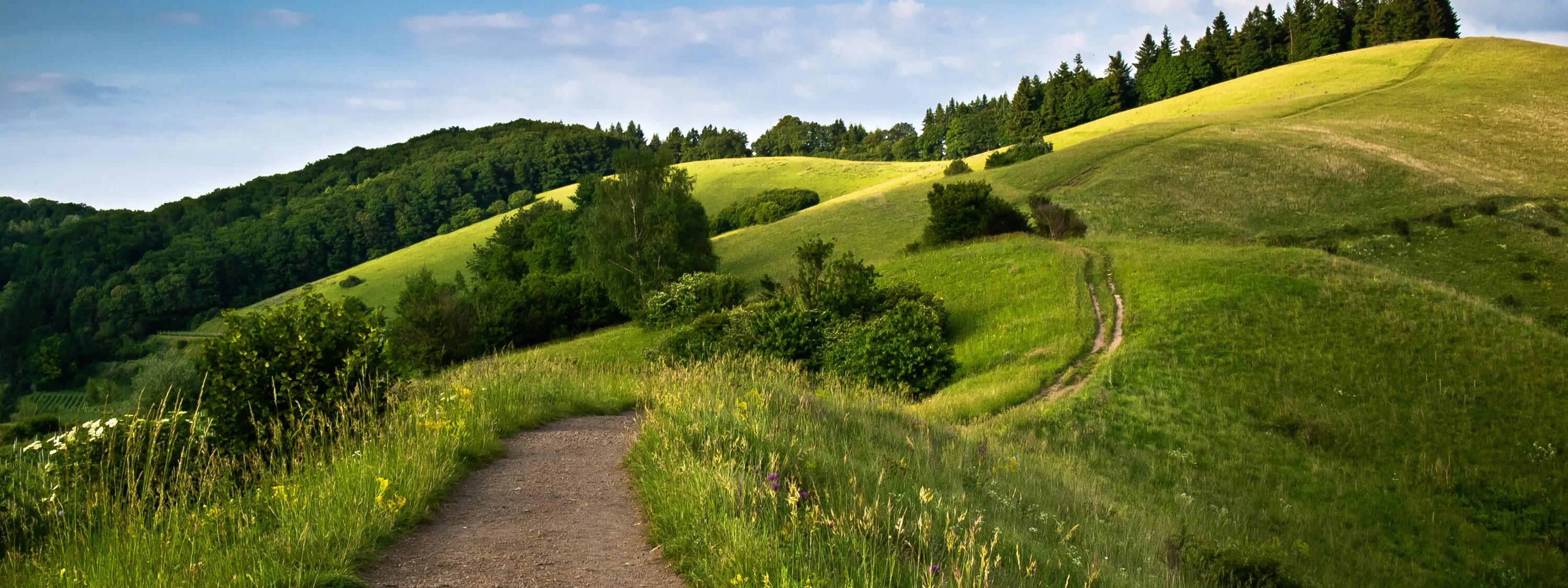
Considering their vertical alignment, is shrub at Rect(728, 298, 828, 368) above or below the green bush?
below

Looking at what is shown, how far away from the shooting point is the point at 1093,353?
→ 2256 centimetres

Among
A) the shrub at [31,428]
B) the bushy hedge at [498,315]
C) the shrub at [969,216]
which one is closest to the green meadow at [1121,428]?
the shrub at [969,216]

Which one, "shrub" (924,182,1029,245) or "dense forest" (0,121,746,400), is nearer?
"shrub" (924,182,1029,245)

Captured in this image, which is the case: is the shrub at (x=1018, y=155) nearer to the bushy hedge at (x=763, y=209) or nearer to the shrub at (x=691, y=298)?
the bushy hedge at (x=763, y=209)

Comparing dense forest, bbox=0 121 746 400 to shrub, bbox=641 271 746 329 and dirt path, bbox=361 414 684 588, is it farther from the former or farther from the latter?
dirt path, bbox=361 414 684 588

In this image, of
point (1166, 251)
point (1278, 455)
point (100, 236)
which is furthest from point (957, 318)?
point (100, 236)

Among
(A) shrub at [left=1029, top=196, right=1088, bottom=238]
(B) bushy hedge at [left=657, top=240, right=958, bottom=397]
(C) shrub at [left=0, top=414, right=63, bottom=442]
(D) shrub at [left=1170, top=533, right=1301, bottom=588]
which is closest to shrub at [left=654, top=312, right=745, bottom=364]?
(B) bushy hedge at [left=657, top=240, right=958, bottom=397]

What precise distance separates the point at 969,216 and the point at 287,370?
34.5 metres

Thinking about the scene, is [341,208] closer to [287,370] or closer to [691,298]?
[691,298]

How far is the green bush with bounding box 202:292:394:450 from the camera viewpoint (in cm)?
867

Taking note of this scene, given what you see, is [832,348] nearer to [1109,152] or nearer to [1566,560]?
[1566,560]

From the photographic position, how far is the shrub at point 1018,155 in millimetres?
67625

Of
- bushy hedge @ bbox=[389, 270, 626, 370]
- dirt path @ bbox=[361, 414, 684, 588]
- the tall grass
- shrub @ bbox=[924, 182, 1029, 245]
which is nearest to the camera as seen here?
the tall grass

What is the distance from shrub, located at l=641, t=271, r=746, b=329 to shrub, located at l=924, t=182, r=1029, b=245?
33.2ft
